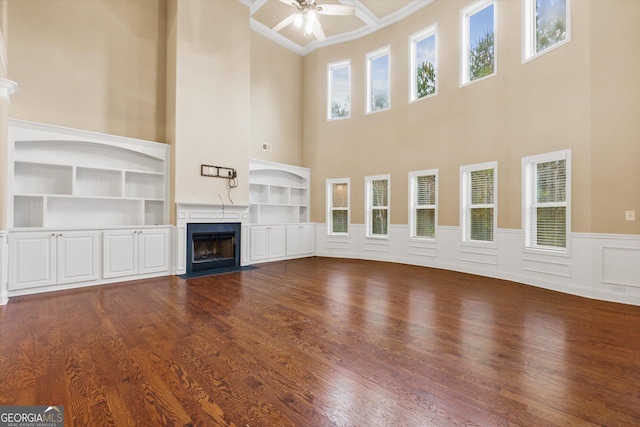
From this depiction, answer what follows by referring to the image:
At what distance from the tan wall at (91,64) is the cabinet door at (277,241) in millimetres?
3251

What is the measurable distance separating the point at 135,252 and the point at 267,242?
2879mm

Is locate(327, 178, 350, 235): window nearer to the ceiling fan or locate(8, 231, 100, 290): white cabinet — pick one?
the ceiling fan

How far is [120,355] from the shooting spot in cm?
236

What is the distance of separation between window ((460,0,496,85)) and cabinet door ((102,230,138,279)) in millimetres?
6951

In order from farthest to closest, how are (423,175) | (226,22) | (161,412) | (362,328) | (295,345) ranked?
(423,175), (226,22), (362,328), (295,345), (161,412)

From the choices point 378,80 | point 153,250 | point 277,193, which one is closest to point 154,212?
point 153,250

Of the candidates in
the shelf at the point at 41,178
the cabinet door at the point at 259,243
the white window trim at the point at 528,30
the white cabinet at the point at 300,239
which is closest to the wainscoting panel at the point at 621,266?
the white window trim at the point at 528,30

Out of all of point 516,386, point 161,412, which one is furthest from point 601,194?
point 161,412

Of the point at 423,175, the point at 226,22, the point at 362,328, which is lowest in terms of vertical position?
the point at 362,328

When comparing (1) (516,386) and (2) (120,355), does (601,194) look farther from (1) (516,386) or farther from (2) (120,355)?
(2) (120,355)

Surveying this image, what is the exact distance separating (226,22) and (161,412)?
701 centimetres

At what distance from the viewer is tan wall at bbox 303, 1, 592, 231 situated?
443cm

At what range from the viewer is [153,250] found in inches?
210

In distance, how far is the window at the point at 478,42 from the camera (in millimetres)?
5719
